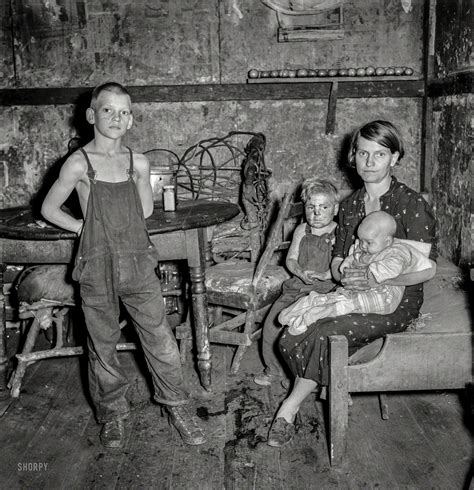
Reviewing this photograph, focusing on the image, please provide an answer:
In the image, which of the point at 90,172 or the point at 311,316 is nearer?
the point at 90,172

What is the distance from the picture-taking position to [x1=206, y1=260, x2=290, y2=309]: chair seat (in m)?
3.75

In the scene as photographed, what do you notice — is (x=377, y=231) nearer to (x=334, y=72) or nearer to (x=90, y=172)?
(x=90, y=172)

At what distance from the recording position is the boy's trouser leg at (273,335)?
141 inches

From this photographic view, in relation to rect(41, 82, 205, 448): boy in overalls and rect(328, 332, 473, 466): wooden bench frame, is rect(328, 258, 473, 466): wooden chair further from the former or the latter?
rect(41, 82, 205, 448): boy in overalls

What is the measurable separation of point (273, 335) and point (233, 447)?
0.86m

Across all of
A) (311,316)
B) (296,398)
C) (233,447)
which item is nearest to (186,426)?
(233,447)

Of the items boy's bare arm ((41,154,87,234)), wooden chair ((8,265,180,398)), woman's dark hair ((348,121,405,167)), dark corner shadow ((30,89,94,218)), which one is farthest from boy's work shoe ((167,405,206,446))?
dark corner shadow ((30,89,94,218))

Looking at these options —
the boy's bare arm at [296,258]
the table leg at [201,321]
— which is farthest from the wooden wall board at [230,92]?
the table leg at [201,321]

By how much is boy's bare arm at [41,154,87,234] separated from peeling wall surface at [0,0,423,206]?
2.79m

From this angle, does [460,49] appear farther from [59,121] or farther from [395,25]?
[59,121]

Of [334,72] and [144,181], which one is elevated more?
[334,72]

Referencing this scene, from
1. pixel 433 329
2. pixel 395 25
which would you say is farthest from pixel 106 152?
pixel 395 25

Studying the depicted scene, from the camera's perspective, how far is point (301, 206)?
4.18 m

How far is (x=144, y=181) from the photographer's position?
9.70ft
